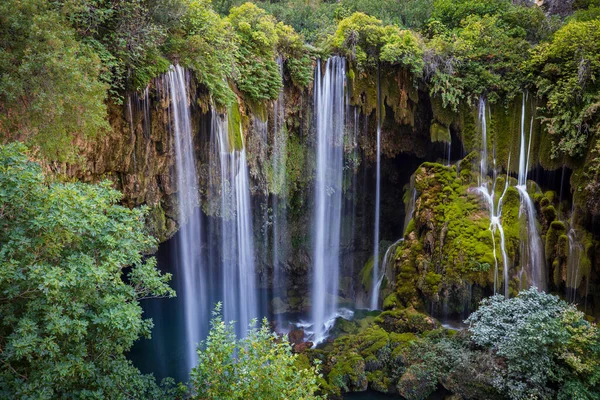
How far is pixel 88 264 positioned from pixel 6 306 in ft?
3.65

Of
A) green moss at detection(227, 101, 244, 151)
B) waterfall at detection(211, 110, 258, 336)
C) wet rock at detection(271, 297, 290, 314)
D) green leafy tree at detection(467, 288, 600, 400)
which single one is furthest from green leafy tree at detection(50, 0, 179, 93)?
wet rock at detection(271, 297, 290, 314)

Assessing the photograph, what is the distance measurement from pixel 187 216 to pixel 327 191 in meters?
6.28

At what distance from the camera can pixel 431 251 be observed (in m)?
14.3

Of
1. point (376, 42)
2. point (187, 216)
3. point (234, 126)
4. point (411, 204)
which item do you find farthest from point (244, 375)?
point (376, 42)

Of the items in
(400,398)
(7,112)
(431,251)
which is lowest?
(400,398)

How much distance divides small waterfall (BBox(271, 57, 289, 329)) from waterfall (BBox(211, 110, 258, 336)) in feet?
4.68

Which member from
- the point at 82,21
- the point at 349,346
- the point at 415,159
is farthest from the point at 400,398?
the point at 82,21

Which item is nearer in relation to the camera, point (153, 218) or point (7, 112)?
point (7, 112)

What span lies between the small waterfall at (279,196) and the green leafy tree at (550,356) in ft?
31.6

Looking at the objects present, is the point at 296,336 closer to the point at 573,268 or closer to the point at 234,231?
the point at 234,231

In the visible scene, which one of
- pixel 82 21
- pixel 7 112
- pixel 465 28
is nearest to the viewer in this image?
pixel 7 112

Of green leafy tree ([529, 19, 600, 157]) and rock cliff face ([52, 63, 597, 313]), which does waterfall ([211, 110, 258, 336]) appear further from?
green leafy tree ([529, 19, 600, 157])

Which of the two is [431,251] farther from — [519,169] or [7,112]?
[7,112]

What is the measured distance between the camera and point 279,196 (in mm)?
17625
